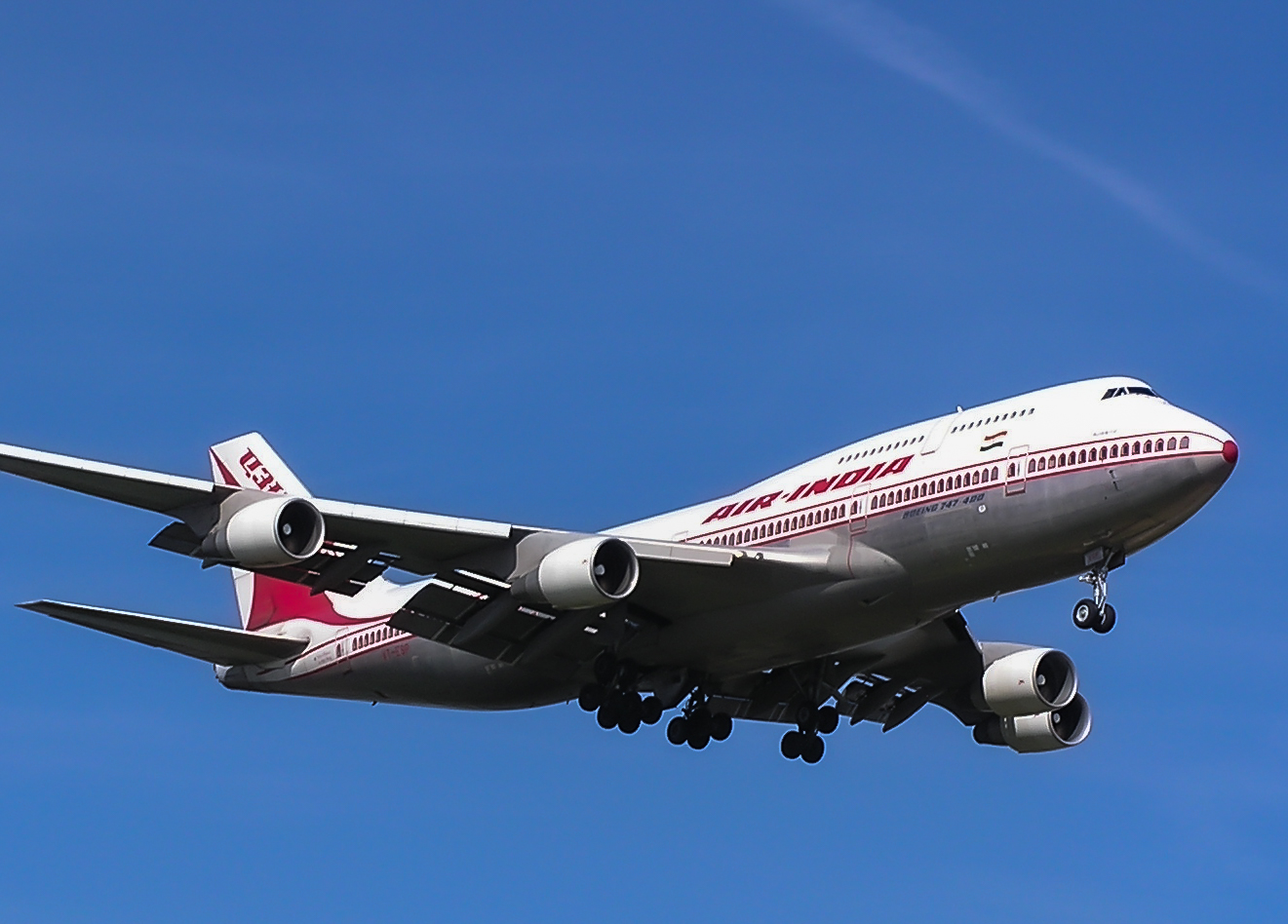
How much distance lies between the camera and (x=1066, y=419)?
123 feet

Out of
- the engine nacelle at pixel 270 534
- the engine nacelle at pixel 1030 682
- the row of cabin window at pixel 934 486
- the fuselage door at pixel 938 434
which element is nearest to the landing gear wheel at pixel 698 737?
the engine nacelle at pixel 1030 682

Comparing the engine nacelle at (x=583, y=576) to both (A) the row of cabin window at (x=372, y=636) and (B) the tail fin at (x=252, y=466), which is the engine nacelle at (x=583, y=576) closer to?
(A) the row of cabin window at (x=372, y=636)

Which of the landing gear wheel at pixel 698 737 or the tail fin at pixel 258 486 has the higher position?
the tail fin at pixel 258 486

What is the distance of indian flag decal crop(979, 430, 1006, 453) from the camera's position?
3806cm

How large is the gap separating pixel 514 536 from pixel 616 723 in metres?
5.17

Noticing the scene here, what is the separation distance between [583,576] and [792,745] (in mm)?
9265

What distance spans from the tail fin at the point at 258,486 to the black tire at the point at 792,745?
1212cm

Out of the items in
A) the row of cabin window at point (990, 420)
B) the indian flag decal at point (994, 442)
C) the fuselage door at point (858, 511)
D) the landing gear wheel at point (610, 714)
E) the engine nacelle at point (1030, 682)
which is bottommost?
the landing gear wheel at point (610, 714)

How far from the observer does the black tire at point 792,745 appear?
1778 inches

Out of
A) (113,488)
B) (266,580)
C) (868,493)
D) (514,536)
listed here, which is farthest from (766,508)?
(266,580)

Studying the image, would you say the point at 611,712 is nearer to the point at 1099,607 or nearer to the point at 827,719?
the point at 827,719

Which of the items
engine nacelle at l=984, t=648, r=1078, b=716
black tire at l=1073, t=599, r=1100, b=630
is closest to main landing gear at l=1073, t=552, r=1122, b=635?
black tire at l=1073, t=599, r=1100, b=630

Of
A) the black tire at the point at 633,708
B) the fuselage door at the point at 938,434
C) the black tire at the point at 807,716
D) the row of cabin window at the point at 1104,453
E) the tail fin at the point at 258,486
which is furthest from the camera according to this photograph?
the tail fin at the point at 258,486

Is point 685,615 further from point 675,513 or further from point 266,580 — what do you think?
point 266,580
